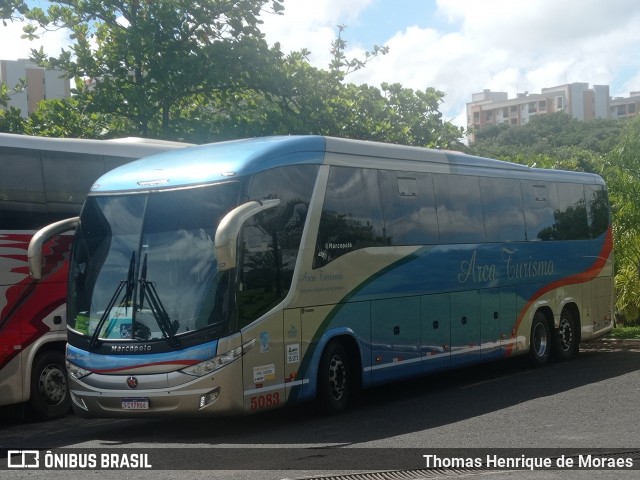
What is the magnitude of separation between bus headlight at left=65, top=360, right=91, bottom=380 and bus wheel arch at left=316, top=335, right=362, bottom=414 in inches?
113

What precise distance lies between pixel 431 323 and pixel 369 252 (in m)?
1.97

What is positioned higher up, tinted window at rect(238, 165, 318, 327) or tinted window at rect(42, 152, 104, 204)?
tinted window at rect(42, 152, 104, 204)

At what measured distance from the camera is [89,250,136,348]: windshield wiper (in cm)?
1169

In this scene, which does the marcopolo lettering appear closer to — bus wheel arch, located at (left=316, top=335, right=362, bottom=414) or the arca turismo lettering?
bus wheel arch, located at (left=316, top=335, right=362, bottom=414)

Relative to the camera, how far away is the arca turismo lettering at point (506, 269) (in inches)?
642

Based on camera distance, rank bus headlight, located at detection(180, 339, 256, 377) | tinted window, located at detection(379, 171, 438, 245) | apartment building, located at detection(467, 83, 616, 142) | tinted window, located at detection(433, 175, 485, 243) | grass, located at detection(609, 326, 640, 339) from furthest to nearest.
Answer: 1. apartment building, located at detection(467, 83, 616, 142)
2. grass, located at detection(609, 326, 640, 339)
3. tinted window, located at detection(433, 175, 485, 243)
4. tinted window, located at detection(379, 171, 438, 245)
5. bus headlight, located at detection(180, 339, 256, 377)

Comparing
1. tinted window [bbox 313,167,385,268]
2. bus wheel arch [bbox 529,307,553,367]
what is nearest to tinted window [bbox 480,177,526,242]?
bus wheel arch [bbox 529,307,553,367]

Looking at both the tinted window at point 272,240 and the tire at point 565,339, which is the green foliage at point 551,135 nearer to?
the tire at point 565,339

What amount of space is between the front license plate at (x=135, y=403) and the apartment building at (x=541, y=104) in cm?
13632

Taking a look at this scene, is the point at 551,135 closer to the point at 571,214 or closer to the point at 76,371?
the point at 571,214

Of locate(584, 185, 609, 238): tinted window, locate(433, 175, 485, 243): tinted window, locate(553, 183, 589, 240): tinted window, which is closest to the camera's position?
locate(433, 175, 485, 243): tinted window

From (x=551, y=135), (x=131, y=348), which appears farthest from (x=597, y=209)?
(x=551, y=135)

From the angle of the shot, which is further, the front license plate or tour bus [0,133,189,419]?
tour bus [0,133,189,419]

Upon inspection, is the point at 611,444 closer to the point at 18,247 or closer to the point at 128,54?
the point at 18,247
